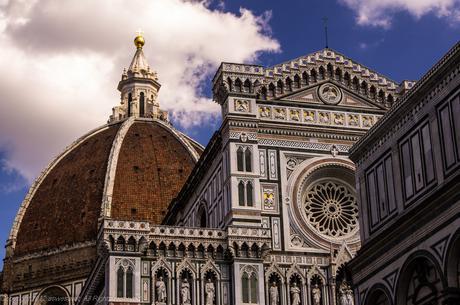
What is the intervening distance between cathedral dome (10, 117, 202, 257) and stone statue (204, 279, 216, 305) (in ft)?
114

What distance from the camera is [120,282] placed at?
3512cm

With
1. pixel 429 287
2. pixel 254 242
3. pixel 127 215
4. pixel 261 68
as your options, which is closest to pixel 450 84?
pixel 429 287

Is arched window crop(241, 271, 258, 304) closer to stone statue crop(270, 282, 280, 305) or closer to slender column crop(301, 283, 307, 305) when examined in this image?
stone statue crop(270, 282, 280, 305)

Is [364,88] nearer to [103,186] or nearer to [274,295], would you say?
[274,295]

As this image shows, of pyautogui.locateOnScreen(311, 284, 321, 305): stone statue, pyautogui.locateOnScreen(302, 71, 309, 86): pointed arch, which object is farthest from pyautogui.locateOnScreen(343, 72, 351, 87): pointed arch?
pyautogui.locateOnScreen(311, 284, 321, 305): stone statue

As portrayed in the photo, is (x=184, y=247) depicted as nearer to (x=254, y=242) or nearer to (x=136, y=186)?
(x=254, y=242)

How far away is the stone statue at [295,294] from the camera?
1454 inches

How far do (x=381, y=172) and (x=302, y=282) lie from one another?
1640 centimetres

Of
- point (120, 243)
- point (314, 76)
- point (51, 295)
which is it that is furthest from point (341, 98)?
point (51, 295)

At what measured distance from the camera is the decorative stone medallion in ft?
135

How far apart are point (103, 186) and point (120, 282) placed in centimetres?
4029

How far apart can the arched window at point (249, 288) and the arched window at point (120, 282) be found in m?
4.53

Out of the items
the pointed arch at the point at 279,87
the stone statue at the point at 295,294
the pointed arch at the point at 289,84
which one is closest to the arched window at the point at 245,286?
the stone statue at the point at 295,294

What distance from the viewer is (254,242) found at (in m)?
37.0
